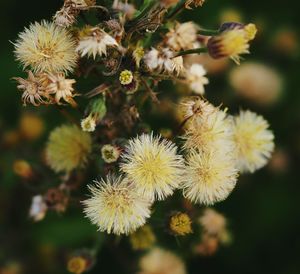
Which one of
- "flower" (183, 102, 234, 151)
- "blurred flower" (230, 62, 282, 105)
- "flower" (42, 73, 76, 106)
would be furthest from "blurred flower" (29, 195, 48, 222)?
"blurred flower" (230, 62, 282, 105)

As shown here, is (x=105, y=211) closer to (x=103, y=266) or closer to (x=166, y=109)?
(x=166, y=109)

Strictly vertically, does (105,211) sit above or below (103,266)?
above

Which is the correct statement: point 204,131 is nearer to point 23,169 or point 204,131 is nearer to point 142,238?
point 142,238

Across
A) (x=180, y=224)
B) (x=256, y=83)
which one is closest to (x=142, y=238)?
(x=180, y=224)

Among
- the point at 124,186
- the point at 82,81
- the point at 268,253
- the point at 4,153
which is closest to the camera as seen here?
the point at 124,186

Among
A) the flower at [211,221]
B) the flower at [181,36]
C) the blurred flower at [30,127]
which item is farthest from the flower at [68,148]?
the blurred flower at [30,127]

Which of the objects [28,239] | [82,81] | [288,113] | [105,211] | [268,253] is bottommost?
[268,253]

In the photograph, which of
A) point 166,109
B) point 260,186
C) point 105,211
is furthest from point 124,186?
point 260,186

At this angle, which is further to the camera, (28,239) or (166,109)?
(28,239)
